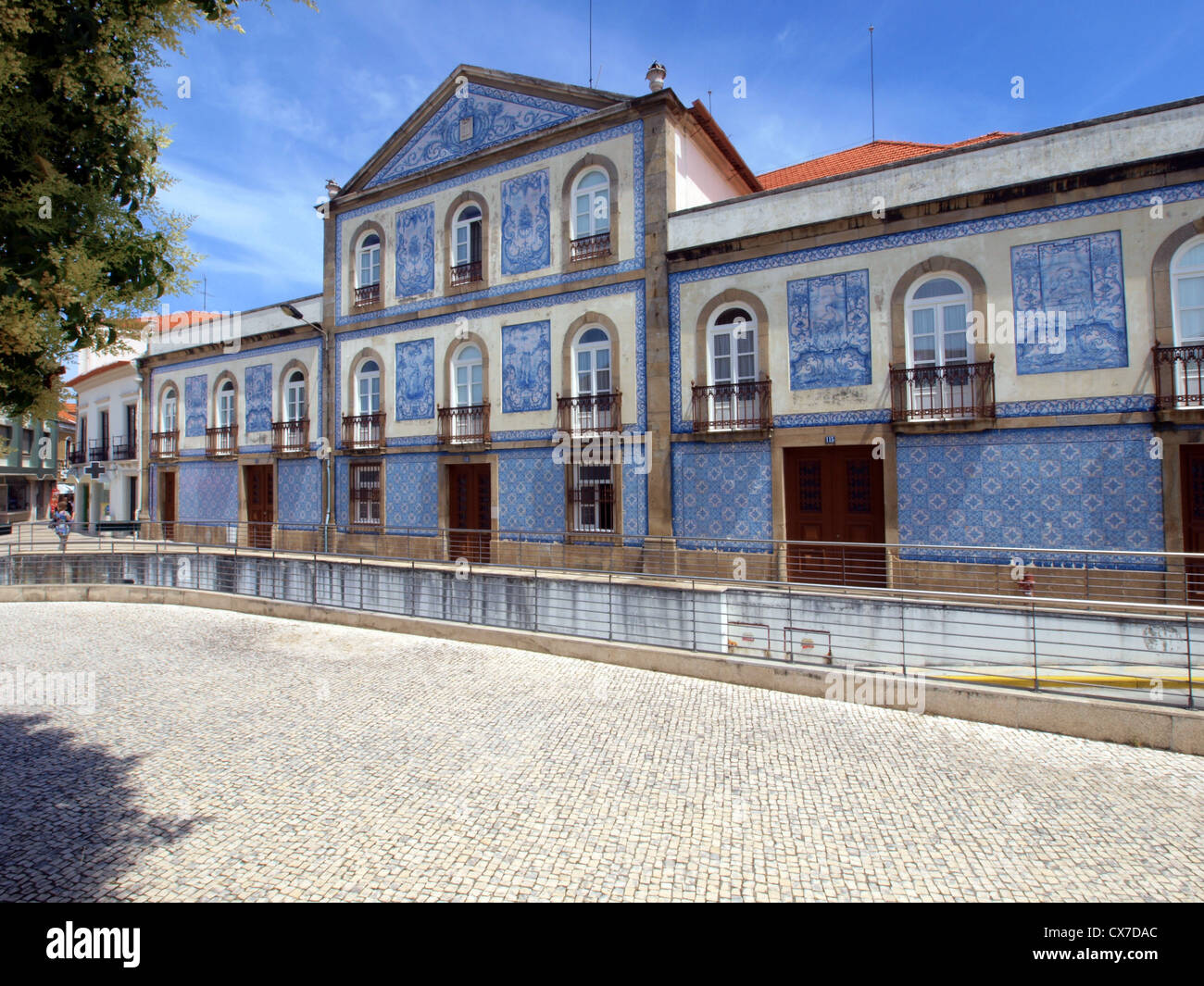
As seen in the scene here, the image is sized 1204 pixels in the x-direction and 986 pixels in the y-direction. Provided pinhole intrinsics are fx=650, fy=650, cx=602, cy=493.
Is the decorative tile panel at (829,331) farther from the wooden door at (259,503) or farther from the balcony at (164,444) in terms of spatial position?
the balcony at (164,444)

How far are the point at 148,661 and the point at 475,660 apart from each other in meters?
4.63

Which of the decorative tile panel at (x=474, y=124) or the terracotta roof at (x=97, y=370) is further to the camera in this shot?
the terracotta roof at (x=97, y=370)

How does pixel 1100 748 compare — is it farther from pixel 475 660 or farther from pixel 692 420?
pixel 692 420

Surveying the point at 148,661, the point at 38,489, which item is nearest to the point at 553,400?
the point at 148,661

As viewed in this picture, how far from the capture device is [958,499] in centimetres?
1170

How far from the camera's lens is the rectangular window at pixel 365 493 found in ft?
62.9

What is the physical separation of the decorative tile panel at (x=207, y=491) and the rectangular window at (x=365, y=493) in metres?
6.04

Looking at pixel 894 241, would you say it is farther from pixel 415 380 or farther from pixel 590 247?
pixel 415 380

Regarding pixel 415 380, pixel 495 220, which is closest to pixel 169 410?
pixel 415 380

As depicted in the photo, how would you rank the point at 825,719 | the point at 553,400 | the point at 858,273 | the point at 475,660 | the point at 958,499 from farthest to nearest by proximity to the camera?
the point at 553,400
the point at 858,273
the point at 958,499
the point at 475,660
the point at 825,719

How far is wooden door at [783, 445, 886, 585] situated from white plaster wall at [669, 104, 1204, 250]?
485 cm

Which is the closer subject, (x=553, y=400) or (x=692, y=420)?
(x=692, y=420)

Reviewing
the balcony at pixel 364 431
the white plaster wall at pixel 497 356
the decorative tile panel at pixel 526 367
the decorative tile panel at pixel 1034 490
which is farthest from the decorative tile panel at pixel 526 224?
the decorative tile panel at pixel 1034 490

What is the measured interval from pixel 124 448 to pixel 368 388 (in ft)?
51.0
